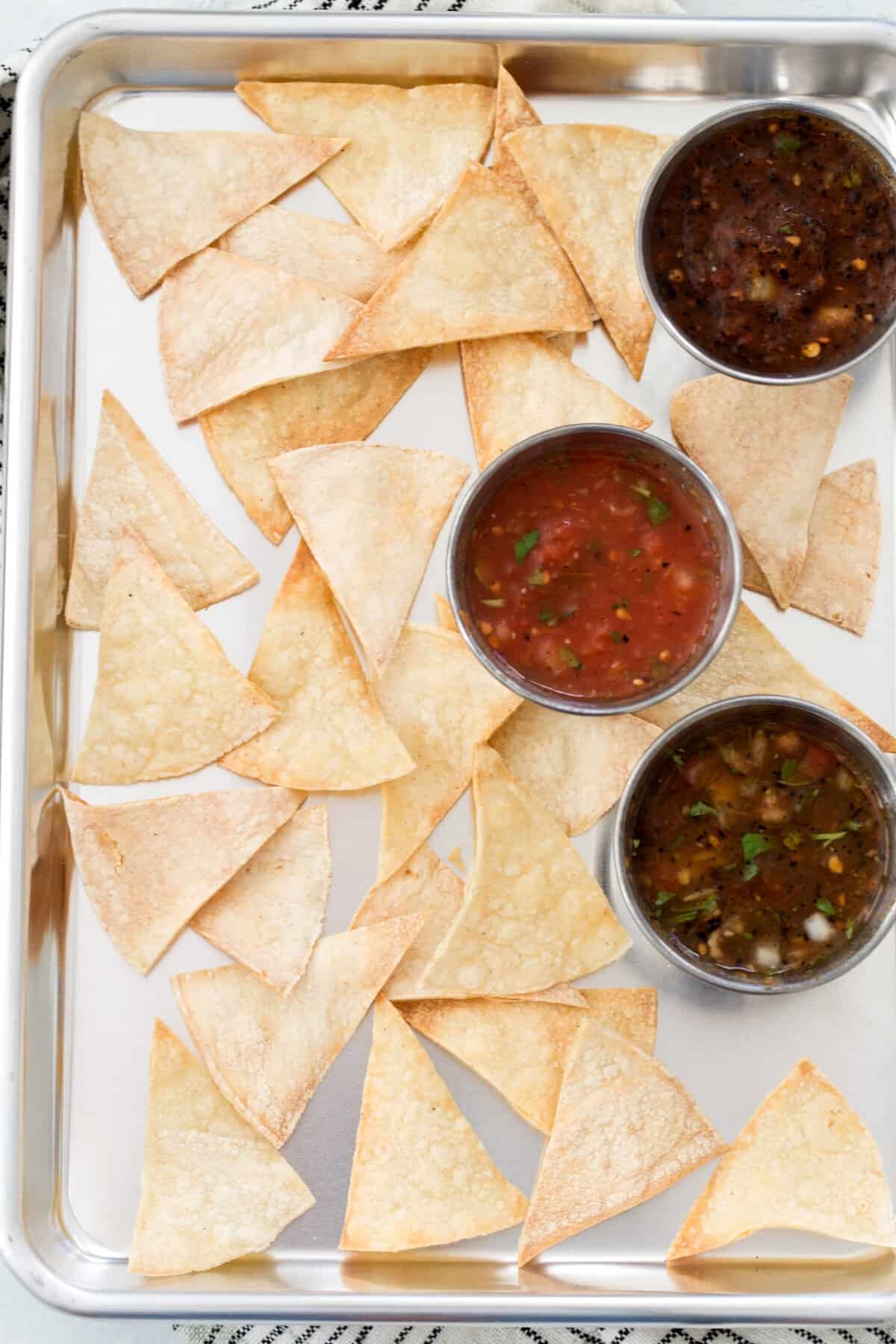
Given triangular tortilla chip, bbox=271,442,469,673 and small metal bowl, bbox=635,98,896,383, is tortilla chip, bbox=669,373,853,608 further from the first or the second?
triangular tortilla chip, bbox=271,442,469,673

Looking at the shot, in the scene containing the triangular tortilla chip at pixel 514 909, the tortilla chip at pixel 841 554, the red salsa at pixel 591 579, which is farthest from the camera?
the tortilla chip at pixel 841 554

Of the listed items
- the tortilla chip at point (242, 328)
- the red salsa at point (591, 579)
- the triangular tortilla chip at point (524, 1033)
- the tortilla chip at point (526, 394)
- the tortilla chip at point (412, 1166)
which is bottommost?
the tortilla chip at point (412, 1166)

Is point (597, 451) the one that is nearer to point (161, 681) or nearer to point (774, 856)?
point (774, 856)

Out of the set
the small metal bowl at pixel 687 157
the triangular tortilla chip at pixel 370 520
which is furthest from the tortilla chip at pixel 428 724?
the small metal bowl at pixel 687 157

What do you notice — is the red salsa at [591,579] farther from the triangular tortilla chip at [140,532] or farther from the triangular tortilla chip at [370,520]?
the triangular tortilla chip at [140,532]

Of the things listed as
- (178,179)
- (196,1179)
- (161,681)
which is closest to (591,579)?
(161,681)

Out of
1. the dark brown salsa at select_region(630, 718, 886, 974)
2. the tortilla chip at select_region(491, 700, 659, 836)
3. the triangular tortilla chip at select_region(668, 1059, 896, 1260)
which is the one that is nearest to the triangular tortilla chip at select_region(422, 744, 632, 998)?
the tortilla chip at select_region(491, 700, 659, 836)
